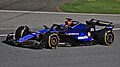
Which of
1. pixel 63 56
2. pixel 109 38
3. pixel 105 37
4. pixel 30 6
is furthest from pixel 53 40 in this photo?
pixel 30 6

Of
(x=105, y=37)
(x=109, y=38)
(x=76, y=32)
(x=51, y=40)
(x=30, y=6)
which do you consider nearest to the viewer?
(x=51, y=40)

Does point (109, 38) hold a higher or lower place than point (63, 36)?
lower

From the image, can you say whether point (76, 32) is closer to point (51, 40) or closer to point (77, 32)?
point (77, 32)

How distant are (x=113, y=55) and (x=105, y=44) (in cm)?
134

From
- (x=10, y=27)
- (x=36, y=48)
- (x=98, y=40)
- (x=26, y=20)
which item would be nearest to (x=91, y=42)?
(x=98, y=40)

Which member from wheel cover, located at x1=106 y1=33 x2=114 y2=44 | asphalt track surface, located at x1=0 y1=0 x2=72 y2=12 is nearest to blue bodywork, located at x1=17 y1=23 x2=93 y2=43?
wheel cover, located at x1=106 y1=33 x2=114 y2=44

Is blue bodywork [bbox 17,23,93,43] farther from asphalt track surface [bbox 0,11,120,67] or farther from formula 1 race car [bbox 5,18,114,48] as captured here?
asphalt track surface [bbox 0,11,120,67]

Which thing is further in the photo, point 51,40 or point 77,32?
point 77,32

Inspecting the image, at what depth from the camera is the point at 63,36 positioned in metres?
10.8

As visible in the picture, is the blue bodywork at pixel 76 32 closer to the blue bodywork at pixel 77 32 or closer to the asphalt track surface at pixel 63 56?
the blue bodywork at pixel 77 32

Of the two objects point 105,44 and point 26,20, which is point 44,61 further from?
point 26,20

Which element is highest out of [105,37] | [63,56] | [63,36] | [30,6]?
[63,36]

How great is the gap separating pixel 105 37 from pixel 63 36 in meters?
1.22

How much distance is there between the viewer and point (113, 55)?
1000cm
